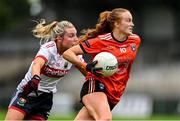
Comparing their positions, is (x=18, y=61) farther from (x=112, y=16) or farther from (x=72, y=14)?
(x=112, y=16)

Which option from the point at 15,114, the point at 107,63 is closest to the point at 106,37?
the point at 107,63

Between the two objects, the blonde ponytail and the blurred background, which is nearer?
the blonde ponytail

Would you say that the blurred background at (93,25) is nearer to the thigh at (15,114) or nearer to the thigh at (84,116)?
the thigh at (15,114)

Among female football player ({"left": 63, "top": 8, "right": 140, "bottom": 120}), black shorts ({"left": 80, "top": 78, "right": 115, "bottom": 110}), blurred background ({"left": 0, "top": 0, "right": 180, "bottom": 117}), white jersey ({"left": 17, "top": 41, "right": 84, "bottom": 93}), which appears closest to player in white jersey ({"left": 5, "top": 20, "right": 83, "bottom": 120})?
white jersey ({"left": 17, "top": 41, "right": 84, "bottom": 93})

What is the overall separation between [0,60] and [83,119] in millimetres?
32084

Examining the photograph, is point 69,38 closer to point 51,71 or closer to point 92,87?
point 51,71

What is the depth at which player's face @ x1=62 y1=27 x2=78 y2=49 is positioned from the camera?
35.8 feet

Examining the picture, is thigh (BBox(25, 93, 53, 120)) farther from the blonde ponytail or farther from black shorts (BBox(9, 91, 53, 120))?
the blonde ponytail

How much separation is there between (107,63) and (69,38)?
842 millimetres

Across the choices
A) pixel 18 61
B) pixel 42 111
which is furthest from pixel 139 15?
pixel 42 111

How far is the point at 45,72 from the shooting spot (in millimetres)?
11016

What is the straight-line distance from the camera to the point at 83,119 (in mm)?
Answer: 10594

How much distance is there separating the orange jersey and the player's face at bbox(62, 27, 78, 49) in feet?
0.84

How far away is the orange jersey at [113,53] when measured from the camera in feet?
34.9
